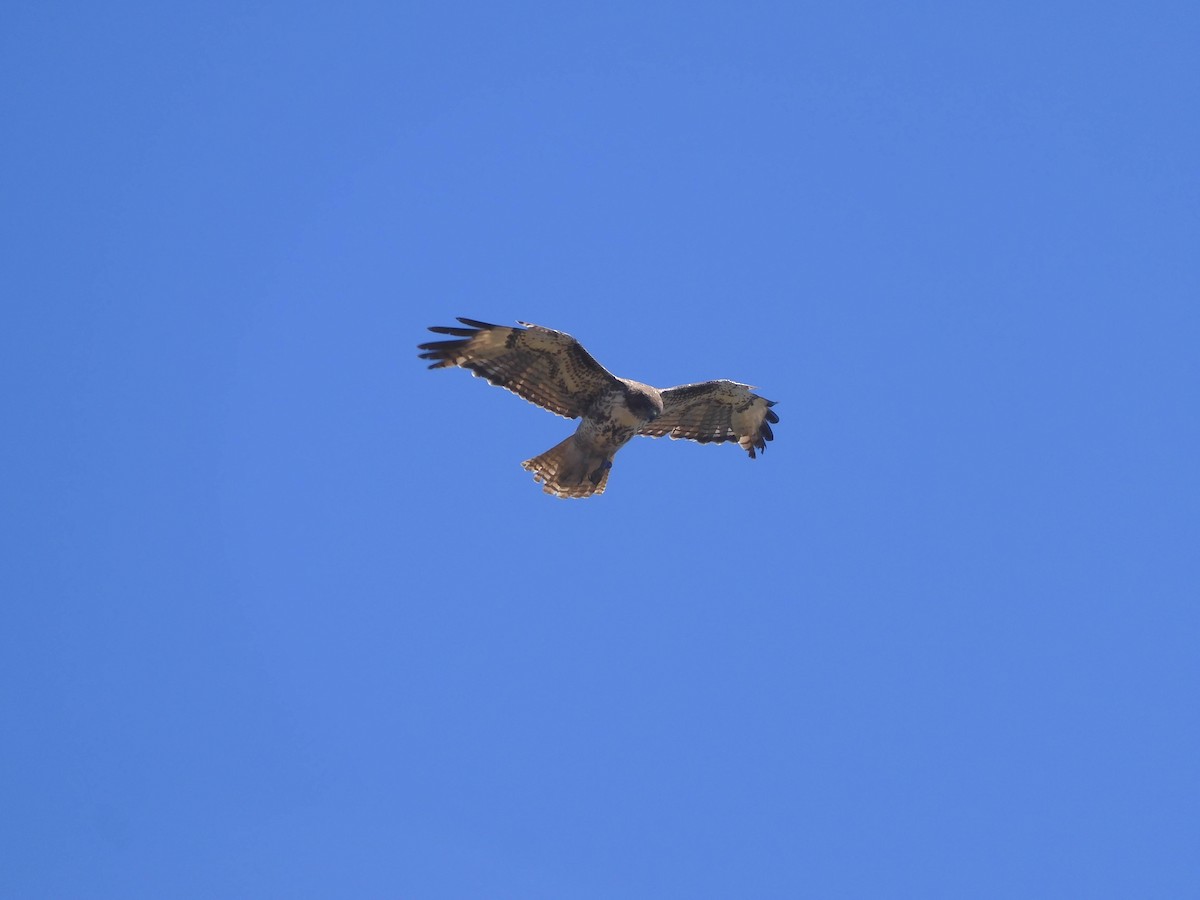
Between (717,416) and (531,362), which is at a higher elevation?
(717,416)

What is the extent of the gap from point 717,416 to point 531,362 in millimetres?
2995

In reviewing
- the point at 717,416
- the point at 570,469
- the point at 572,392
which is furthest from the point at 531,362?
the point at 717,416

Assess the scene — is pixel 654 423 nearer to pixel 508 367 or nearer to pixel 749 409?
pixel 749 409

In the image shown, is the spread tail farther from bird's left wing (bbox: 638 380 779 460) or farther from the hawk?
bird's left wing (bbox: 638 380 779 460)

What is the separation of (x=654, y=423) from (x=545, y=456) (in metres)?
1.64

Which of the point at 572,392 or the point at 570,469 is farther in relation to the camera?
the point at 570,469

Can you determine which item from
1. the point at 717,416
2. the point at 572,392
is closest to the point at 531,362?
the point at 572,392

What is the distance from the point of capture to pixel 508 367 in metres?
17.5

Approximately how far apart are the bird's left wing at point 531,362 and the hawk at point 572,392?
0.4 inches

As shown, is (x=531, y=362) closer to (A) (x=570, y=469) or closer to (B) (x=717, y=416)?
(A) (x=570, y=469)

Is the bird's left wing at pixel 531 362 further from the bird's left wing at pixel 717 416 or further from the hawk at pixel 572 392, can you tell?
the bird's left wing at pixel 717 416

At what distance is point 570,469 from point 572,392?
39.2 inches

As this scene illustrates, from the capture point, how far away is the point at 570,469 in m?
18.2

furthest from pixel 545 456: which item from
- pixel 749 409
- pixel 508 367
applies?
pixel 749 409
